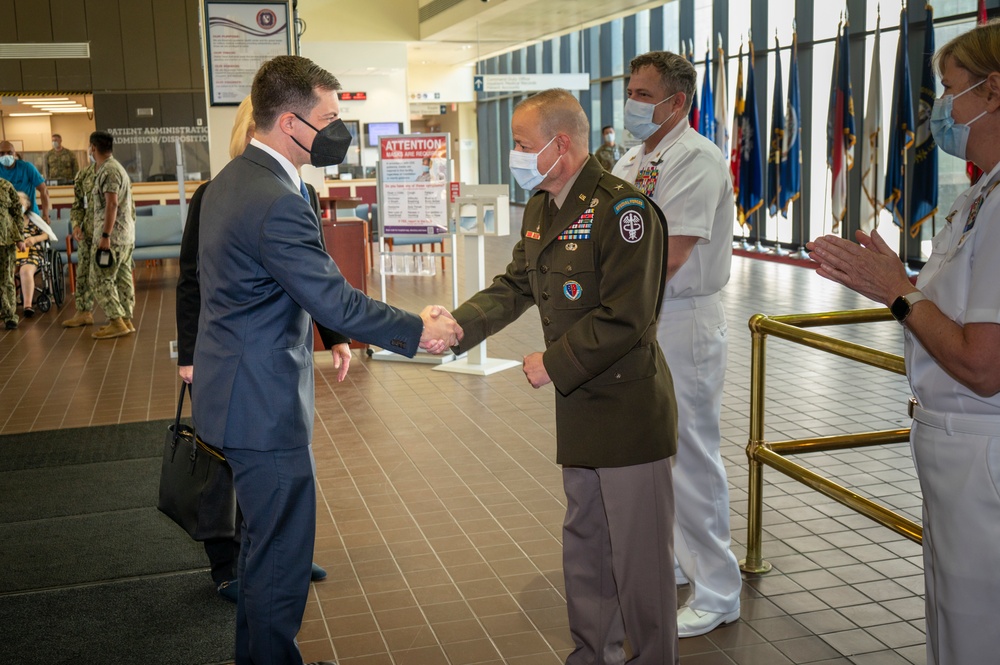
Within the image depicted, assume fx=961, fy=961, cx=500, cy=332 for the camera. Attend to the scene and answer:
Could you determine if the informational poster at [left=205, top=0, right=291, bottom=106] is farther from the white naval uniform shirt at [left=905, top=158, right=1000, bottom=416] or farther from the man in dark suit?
the white naval uniform shirt at [left=905, top=158, right=1000, bottom=416]

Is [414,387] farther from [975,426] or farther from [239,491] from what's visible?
[975,426]

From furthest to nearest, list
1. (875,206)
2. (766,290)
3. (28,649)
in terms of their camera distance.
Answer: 1. (875,206)
2. (766,290)
3. (28,649)

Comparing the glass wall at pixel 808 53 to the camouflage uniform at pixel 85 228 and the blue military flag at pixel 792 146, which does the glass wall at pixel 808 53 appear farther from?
the camouflage uniform at pixel 85 228

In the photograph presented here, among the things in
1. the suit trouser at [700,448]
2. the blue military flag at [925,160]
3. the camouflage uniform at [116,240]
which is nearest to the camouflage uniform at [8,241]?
the camouflage uniform at [116,240]

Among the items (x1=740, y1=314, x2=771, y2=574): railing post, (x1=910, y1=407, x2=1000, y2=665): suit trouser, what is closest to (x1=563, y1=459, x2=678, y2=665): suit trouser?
A: (x1=910, y1=407, x2=1000, y2=665): suit trouser

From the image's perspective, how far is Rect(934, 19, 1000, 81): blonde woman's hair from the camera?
1928mm

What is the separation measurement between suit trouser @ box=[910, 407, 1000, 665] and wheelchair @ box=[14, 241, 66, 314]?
10.3 metres

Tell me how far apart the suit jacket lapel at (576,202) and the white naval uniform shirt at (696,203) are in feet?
1.65

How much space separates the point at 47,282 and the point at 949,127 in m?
10.7

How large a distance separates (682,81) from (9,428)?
16.2ft

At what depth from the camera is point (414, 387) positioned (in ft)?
22.6

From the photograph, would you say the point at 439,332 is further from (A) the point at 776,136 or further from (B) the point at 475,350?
(A) the point at 776,136

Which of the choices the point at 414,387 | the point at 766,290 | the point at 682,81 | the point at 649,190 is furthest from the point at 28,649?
the point at 766,290

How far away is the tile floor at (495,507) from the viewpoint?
3.18 meters
